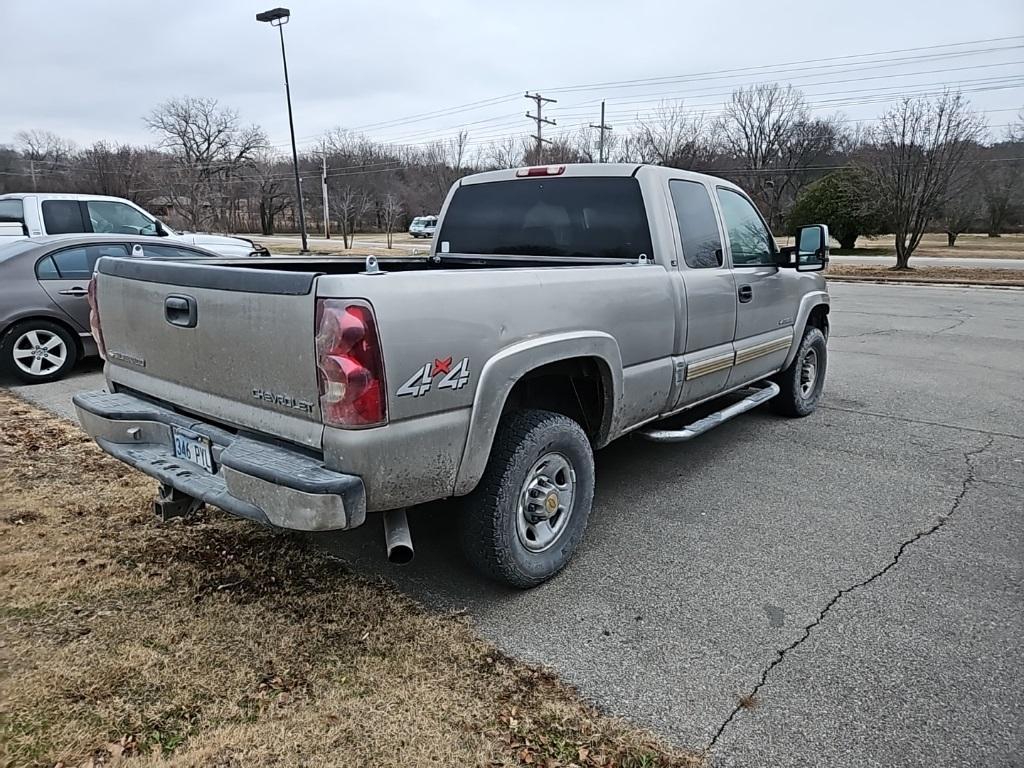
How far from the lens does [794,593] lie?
3.24 m

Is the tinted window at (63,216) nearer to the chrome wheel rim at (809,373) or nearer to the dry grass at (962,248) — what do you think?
the chrome wheel rim at (809,373)

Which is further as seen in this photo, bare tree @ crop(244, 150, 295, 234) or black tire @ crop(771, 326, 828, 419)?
bare tree @ crop(244, 150, 295, 234)

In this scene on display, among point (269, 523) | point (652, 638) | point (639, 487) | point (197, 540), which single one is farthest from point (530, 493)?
point (197, 540)

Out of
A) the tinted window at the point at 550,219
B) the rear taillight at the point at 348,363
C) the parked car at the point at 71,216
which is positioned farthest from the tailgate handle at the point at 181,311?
the parked car at the point at 71,216

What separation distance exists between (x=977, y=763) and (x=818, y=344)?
4542 millimetres

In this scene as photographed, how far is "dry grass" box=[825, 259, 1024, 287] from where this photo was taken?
20297mm

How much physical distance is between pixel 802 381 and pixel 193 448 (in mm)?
5168

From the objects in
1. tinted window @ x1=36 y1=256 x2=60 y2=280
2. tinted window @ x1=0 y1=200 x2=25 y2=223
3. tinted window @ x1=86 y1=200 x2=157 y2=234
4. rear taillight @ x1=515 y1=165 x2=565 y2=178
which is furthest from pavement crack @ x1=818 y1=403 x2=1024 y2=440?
tinted window @ x1=0 y1=200 x2=25 y2=223

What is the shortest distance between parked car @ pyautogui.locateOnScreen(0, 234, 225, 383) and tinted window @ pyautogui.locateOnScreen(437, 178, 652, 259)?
137 inches

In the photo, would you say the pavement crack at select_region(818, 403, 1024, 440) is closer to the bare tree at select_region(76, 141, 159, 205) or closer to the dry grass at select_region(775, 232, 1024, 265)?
the dry grass at select_region(775, 232, 1024, 265)

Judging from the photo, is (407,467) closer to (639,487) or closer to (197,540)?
(197,540)

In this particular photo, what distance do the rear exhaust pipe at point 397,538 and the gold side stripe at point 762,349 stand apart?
2854 millimetres

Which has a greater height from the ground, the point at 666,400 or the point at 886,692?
the point at 666,400

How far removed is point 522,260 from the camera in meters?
4.45
